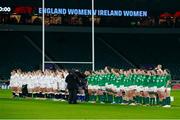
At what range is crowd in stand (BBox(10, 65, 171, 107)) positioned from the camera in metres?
31.9

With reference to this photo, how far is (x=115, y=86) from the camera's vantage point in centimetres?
3441

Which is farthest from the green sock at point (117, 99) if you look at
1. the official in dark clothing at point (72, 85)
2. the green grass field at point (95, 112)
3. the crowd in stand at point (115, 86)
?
the green grass field at point (95, 112)

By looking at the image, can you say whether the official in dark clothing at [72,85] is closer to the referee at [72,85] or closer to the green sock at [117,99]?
the referee at [72,85]

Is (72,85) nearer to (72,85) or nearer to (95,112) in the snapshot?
(72,85)

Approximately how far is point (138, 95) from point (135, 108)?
2.41 meters

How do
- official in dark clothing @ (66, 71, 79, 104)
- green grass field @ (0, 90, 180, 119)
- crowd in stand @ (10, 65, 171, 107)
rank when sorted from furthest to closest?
A: 1. official in dark clothing @ (66, 71, 79, 104)
2. crowd in stand @ (10, 65, 171, 107)
3. green grass field @ (0, 90, 180, 119)

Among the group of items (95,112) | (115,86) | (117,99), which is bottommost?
(117,99)

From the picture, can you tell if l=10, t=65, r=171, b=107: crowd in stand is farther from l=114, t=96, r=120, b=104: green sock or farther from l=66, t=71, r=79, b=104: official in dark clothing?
l=66, t=71, r=79, b=104: official in dark clothing

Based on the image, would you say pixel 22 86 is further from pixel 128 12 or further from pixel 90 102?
pixel 128 12

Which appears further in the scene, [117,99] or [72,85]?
[117,99]

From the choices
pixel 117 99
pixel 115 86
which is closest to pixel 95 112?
pixel 115 86

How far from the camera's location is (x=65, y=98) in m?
38.8

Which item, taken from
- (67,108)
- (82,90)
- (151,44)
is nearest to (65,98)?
(82,90)

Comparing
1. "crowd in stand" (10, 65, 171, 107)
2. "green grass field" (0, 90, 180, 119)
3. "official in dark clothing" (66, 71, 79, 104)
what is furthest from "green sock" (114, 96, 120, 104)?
"green grass field" (0, 90, 180, 119)
